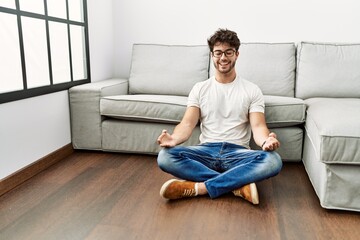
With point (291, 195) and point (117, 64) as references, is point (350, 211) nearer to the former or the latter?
point (291, 195)

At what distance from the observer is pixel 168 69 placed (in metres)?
3.03

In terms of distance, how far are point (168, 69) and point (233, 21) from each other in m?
0.79

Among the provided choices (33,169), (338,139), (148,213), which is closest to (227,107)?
(338,139)

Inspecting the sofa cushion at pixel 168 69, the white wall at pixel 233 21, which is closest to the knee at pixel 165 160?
the sofa cushion at pixel 168 69

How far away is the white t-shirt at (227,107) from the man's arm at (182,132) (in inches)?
2.0

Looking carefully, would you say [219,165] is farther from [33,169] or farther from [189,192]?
[33,169]

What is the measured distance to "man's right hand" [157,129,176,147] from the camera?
1906 mm

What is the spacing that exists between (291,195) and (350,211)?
0.32 m

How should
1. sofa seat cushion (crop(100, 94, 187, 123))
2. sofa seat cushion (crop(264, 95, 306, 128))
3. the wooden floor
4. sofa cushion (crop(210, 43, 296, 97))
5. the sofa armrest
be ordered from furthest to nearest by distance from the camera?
sofa cushion (crop(210, 43, 296, 97)) < the sofa armrest < sofa seat cushion (crop(100, 94, 187, 123)) < sofa seat cushion (crop(264, 95, 306, 128)) < the wooden floor

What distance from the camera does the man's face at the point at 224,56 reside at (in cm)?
200

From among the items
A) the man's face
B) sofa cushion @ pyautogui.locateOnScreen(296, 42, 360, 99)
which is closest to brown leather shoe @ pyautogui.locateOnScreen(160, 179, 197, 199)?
the man's face

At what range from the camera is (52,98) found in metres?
2.48

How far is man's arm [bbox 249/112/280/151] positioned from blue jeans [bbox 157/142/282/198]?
0.06 m

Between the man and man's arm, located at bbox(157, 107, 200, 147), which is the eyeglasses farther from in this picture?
man's arm, located at bbox(157, 107, 200, 147)
